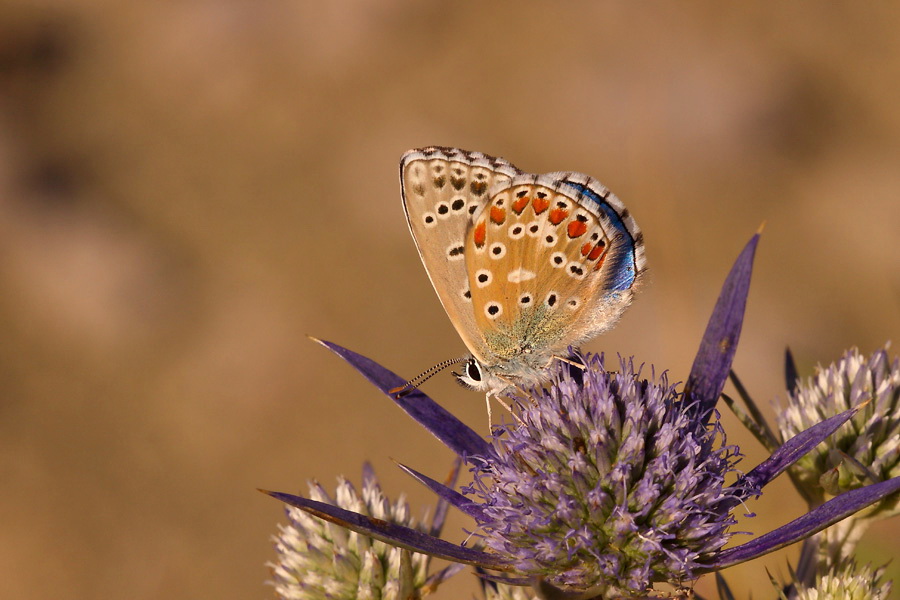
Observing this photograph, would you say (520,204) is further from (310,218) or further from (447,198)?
(310,218)

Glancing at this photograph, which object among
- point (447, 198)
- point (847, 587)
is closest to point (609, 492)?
point (847, 587)

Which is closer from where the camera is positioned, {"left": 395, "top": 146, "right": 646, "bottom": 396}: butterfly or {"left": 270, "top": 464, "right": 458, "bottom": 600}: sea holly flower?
{"left": 270, "top": 464, "right": 458, "bottom": 600}: sea holly flower

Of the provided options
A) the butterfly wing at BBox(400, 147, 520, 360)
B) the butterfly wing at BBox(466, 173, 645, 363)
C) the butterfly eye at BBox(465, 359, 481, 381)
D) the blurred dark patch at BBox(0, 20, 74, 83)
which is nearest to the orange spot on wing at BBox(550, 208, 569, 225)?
the butterfly wing at BBox(466, 173, 645, 363)

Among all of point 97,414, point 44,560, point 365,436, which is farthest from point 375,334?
point 44,560

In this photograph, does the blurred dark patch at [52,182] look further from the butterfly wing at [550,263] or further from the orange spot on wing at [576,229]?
the orange spot on wing at [576,229]

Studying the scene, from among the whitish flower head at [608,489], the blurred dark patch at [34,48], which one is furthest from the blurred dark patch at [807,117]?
the blurred dark patch at [34,48]

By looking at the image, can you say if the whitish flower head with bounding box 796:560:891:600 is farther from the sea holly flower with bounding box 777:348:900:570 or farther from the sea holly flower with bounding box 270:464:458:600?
the sea holly flower with bounding box 270:464:458:600
